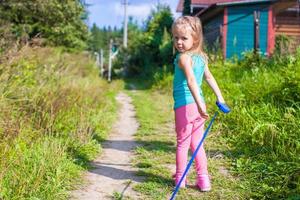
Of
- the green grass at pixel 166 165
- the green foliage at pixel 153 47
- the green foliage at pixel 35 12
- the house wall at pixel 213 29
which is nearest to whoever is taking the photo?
the green grass at pixel 166 165

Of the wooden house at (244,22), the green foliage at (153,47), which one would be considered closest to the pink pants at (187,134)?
the wooden house at (244,22)

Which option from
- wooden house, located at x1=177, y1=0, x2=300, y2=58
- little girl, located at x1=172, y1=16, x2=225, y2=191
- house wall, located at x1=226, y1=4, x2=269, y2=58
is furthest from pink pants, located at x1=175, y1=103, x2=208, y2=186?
house wall, located at x1=226, y1=4, x2=269, y2=58

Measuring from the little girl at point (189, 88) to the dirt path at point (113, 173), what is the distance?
0.54 metres

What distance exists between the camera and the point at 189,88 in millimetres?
3732

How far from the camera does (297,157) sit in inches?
167

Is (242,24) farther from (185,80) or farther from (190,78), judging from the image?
(190,78)

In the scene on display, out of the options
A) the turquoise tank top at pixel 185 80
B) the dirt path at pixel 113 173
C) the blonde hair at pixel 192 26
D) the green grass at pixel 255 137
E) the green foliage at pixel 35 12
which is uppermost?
the green foliage at pixel 35 12

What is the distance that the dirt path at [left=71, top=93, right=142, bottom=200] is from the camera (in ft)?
12.8

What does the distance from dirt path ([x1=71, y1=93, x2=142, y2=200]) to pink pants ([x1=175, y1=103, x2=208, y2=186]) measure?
0.53 metres

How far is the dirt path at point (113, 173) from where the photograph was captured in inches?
154

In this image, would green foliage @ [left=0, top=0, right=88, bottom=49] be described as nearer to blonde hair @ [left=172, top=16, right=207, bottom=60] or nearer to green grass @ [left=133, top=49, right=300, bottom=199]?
green grass @ [left=133, top=49, right=300, bottom=199]

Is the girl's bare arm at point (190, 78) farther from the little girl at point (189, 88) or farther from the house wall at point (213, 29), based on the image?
the house wall at point (213, 29)

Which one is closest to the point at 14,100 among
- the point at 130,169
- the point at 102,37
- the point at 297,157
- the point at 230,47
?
the point at 130,169

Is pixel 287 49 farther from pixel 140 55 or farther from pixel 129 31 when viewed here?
pixel 129 31
